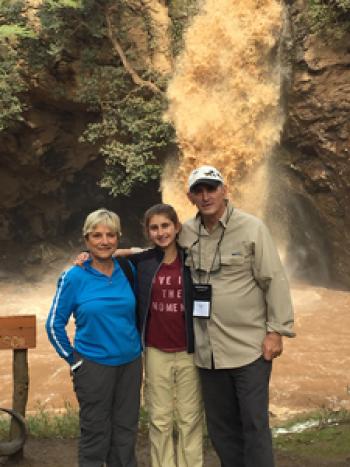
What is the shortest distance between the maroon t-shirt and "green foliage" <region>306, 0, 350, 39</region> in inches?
372

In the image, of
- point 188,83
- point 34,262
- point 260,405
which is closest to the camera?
point 260,405

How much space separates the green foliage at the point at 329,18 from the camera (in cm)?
1034

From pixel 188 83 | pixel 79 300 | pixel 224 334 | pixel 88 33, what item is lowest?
pixel 224 334

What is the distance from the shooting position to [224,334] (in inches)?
103

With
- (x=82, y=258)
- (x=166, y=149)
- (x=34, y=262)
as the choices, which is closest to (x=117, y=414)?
(x=82, y=258)

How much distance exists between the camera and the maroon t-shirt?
107 inches

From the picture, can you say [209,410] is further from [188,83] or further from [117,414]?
[188,83]

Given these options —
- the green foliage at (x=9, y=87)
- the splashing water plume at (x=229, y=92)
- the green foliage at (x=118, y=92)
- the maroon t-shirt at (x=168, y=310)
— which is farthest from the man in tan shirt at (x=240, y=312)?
the green foliage at (x=9, y=87)

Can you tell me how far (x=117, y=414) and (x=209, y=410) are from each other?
54cm

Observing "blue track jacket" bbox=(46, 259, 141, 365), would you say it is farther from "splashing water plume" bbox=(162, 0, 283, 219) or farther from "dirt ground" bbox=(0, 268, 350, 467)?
"splashing water plume" bbox=(162, 0, 283, 219)

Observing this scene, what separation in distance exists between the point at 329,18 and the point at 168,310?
975 centimetres

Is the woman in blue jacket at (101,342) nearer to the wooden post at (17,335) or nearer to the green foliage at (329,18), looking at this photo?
the wooden post at (17,335)

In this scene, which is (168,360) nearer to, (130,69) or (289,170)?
(289,170)

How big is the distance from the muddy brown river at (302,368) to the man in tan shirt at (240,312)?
3.12 metres
